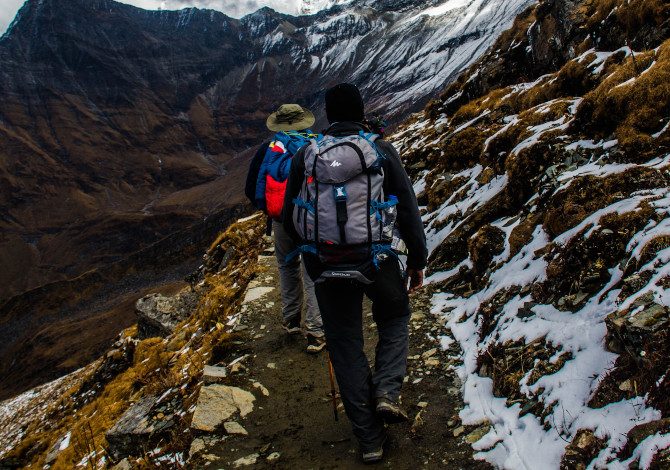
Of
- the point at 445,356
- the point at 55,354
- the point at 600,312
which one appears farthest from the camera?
the point at 55,354

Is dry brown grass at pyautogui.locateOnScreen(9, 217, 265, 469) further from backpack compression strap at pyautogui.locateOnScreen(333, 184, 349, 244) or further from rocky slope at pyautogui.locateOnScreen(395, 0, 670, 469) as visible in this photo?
rocky slope at pyautogui.locateOnScreen(395, 0, 670, 469)

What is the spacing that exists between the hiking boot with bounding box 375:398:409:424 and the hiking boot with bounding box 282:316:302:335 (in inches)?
119

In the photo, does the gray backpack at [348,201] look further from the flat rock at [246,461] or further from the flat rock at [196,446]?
the flat rock at [196,446]

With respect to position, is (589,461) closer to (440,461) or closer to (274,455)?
(440,461)

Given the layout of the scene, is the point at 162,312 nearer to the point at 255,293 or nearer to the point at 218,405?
the point at 255,293

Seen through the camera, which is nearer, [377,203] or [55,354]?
[377,203]

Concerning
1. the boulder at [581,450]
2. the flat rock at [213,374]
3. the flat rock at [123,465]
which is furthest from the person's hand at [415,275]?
the flat rock at [123,465]

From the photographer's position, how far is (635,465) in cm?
287

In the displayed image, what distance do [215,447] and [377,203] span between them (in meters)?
2.90

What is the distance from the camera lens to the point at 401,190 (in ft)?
13.0

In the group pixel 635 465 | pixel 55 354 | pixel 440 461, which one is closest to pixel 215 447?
pixel 440 461

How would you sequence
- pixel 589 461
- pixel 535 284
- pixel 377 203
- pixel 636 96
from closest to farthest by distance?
pixel 589 461 → pixel 377 203 → pixel 535 284 → pixel 636 96

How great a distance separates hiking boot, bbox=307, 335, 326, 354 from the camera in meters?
6.47

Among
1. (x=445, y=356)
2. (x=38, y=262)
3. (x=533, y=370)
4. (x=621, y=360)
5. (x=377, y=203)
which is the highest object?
(x=377, y=203)
